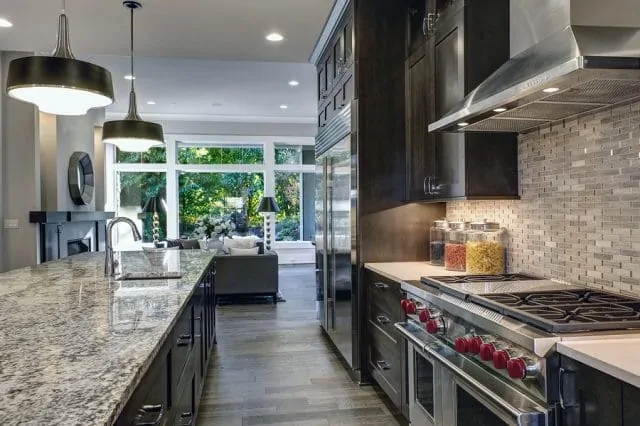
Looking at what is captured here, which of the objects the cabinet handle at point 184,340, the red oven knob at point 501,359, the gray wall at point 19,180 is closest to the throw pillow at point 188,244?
the gray wall at point 19,180

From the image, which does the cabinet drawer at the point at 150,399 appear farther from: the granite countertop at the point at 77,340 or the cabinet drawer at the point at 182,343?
the cabinet drawer at the point at 182,343

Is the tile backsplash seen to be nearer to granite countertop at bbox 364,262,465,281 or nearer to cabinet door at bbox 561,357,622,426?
granite countertop at bbox 364,262,465,281

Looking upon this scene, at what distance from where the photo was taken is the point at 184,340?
7.07 feet

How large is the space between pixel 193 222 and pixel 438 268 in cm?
862

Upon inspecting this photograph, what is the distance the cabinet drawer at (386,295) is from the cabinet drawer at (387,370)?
0.26m

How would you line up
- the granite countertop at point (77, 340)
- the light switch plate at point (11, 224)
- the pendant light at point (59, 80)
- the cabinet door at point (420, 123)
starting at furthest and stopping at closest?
the light switch plate at point (11, 224), the cabinet door at point (420, 123), the pendant light at point (59, 80), the granite countertop at point (77, 340)

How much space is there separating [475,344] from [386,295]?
126cm

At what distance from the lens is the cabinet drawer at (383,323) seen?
2.92m

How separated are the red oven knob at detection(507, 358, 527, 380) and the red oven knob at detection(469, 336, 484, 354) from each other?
23 centimetres

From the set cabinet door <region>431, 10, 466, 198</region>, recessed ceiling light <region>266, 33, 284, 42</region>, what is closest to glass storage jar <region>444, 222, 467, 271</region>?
cabinet door <region>431, 10, 466, 198</region>

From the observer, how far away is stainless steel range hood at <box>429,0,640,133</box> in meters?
1.55

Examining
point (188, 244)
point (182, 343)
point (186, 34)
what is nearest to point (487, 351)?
point (182, 343)

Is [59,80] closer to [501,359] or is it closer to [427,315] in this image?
[427,315]

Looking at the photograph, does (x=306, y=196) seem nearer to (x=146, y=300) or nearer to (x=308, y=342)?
(x=308, y=342)
